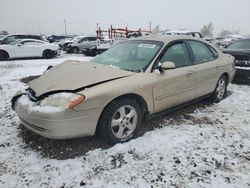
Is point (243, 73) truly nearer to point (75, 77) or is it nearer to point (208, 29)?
point (75, 77)

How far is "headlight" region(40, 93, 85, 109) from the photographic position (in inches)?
129

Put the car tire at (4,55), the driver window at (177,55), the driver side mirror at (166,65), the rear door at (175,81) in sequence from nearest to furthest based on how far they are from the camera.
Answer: the driver side mirror at (166,65) → the rear door at (175,81) → the driver window at (177,55) → the car tire at (4,55)

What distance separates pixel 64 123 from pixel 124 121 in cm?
93

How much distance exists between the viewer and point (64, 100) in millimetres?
3334

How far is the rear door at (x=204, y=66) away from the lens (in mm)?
4961

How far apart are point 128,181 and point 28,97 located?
193cm

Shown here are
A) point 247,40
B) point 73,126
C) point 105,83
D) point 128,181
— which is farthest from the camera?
point 247,40

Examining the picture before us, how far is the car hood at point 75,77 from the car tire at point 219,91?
2.62 metres

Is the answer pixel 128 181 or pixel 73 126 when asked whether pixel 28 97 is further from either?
pixel 128 181

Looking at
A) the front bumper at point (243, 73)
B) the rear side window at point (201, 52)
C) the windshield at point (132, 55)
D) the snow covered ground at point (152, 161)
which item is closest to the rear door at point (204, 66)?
the rear side window at point (201, 52)

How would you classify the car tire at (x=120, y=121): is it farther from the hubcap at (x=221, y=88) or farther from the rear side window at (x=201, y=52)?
the hubcap at (x=221, y=88)

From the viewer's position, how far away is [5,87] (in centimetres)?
735

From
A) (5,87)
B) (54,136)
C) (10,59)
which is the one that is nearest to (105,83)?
(54,136)

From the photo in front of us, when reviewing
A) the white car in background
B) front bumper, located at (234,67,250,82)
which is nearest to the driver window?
front bumper, located at (234,67,250,82)
